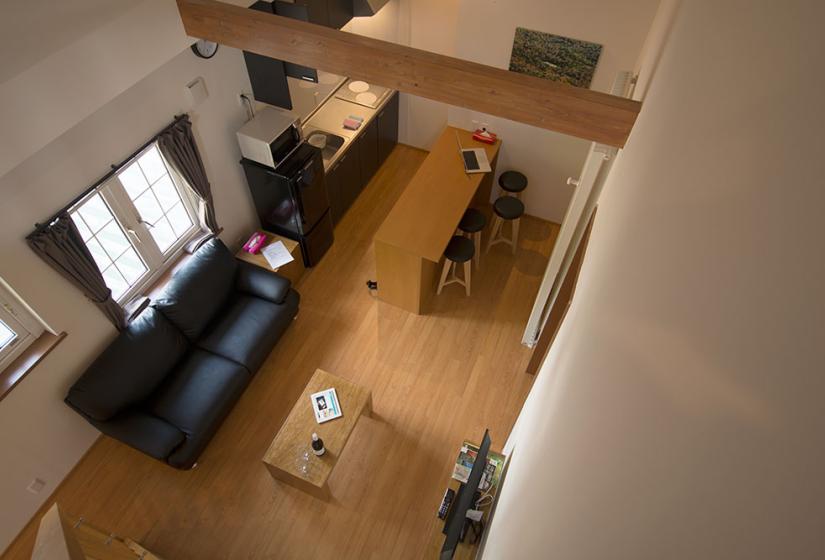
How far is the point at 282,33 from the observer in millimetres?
3049

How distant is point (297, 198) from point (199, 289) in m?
1.30

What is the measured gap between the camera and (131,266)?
14.3ft

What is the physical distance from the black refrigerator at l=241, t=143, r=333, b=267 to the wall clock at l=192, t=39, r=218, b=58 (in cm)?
104

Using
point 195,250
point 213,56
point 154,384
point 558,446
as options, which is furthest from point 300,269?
point 558,446

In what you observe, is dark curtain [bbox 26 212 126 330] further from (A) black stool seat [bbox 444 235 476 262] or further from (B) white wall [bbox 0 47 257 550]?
(A) black stool seat [bbox 444 235 476 262]

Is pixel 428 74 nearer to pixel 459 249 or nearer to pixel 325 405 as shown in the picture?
pixel 459 249

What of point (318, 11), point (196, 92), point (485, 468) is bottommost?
point (485, 468)

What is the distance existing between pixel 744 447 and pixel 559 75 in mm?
5121

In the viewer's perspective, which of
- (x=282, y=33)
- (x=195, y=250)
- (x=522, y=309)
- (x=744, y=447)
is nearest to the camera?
(x=744, y=447)

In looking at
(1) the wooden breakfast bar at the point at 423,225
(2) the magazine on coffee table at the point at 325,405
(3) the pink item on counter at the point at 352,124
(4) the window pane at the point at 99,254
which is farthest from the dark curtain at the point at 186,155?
(2) the magazine on coffee table at the point at 325,405

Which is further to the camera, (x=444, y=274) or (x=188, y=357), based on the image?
(x=444, y=274)

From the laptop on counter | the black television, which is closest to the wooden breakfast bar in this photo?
the laptop on counter

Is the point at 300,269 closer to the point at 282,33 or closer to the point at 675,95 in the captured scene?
the point at 282,33

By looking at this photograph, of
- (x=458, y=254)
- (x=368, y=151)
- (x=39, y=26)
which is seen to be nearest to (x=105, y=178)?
(x=39, y=26)
